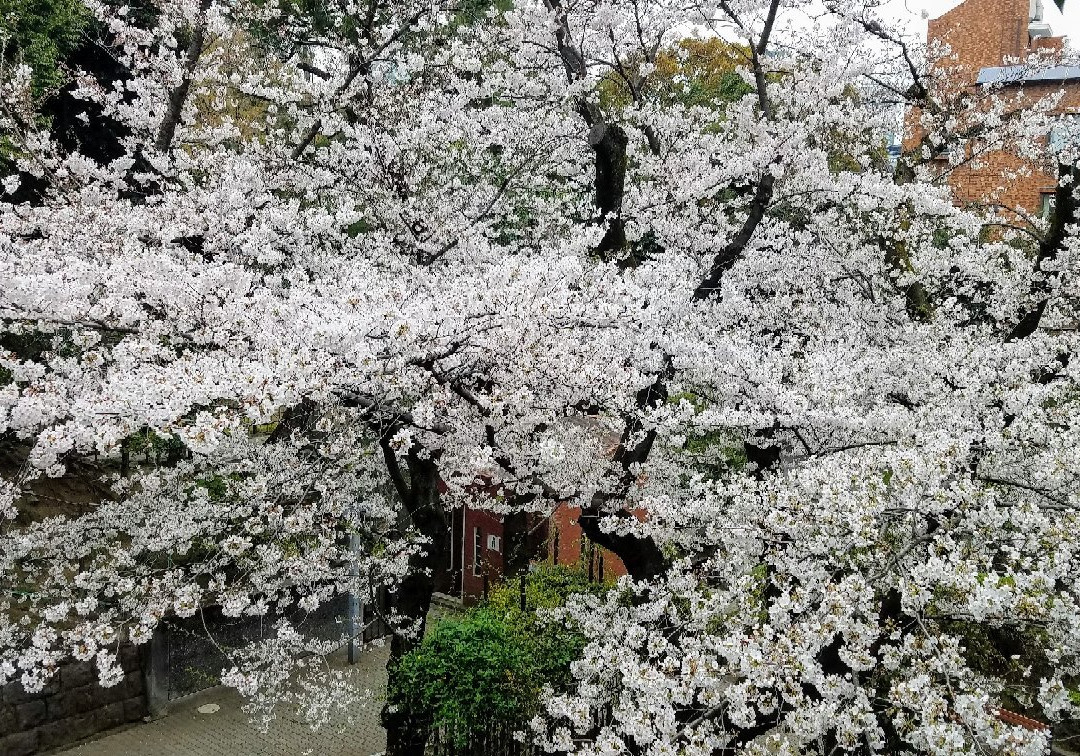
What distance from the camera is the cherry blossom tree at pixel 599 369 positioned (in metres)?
4.32

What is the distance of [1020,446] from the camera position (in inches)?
221


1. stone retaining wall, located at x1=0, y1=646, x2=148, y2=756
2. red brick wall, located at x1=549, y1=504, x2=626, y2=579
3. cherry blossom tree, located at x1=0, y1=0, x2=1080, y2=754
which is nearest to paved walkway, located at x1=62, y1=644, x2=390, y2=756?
stone retaining wall, located at x1=0, y1=646, x2=148, y2=756

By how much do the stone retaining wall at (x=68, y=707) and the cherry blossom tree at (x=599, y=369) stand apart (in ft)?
2.55

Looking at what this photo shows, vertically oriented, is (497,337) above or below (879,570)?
above

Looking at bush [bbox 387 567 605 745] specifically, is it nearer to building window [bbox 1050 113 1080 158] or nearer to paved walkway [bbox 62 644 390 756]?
paved walkway [bbox 62 644 390 756]

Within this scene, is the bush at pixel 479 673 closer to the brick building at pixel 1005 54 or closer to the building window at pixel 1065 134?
the building window at pixel 1065 134

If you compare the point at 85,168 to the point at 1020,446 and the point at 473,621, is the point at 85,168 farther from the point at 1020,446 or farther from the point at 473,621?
the point at 1020,446

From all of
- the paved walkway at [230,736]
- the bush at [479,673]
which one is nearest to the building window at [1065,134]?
the bush at [479,673]

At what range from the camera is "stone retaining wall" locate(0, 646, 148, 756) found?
938cm

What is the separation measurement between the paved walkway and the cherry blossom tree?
1.24 metres

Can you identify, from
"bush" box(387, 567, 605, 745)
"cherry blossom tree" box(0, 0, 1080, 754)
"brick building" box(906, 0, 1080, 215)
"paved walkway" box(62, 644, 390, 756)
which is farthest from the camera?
"brick building" box(906, 0, 1080, 215)

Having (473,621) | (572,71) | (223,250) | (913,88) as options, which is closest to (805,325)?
(913,88)

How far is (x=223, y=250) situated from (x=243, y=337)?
2974 mm

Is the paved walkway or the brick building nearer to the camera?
the paved walkway
